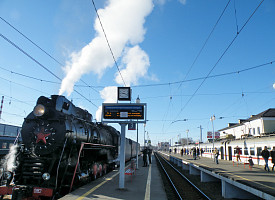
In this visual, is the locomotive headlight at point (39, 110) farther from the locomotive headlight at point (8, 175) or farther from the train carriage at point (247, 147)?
the train carriage at point (247, 147)

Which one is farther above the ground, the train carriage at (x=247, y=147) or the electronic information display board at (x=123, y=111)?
the electronic information display board at (x=123, y=111)

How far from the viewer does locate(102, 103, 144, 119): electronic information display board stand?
8906mm

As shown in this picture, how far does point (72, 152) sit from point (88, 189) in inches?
62.6

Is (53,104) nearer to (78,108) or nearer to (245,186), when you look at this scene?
(78,108)

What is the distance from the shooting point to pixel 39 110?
7.95 m

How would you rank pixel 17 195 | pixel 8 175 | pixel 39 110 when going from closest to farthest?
pixel 17 195, pixel 8 175, pixel 39 110

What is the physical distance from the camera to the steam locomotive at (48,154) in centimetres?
684

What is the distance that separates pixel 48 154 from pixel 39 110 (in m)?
1.71

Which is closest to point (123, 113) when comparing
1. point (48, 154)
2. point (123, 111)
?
point (123, 111)

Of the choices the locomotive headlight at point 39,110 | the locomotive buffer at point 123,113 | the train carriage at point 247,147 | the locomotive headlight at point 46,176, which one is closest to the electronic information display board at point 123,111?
the locomotive buffer at point 123,113

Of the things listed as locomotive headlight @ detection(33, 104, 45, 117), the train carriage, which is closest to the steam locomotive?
locomotive headlight @ detection(33, 104, 45, 117)

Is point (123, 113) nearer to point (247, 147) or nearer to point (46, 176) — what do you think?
point (46, 176)

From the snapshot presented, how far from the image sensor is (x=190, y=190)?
34.1 ft

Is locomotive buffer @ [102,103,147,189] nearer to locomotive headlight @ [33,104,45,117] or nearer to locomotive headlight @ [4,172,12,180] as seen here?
locomotive headlight @ [33,104,45,117]
